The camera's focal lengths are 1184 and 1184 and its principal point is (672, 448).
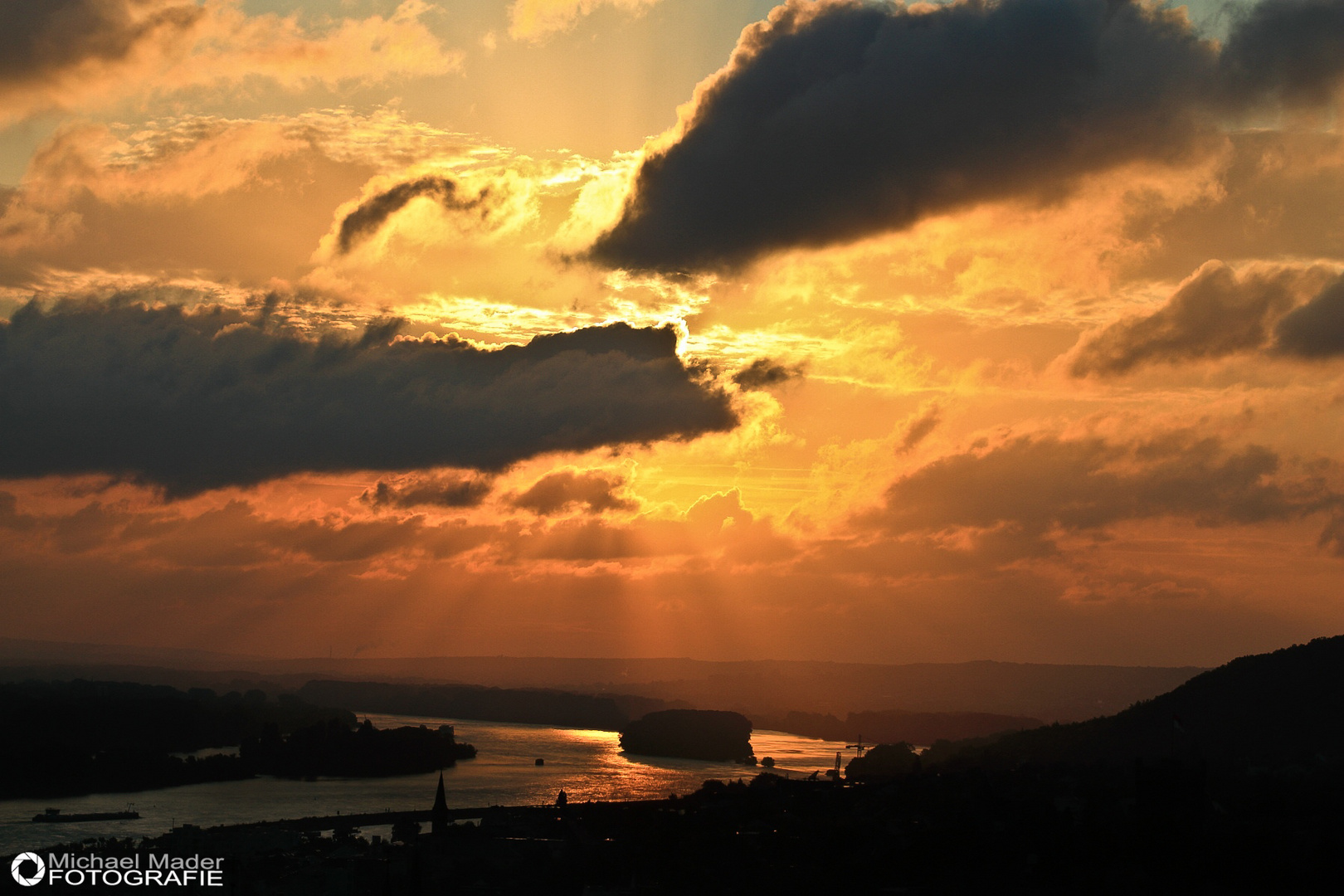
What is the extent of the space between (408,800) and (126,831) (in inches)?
1777

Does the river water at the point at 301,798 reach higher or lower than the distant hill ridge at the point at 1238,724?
lower

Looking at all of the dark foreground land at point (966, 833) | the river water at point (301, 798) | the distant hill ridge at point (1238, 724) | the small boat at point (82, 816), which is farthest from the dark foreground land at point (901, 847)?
the small boat at point (82, 816)

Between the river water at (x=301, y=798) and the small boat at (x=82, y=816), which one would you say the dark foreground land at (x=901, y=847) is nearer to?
the river water at (x=301, y=798)

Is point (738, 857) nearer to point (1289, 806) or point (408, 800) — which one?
point (1289, 806)

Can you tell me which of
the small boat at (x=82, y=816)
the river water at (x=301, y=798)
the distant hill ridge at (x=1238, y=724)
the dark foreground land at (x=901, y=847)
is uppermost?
the distant hill ridge at (x=1238, y=724)

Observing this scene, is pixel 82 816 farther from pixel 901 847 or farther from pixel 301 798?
pixel 901 847

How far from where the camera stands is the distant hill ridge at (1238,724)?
10038cm

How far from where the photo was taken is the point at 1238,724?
109 m

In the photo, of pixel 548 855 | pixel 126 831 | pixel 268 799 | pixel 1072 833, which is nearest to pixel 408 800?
pixel 268 799

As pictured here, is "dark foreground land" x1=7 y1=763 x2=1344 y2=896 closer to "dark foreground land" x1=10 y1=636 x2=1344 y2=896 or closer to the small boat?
"dark foreground land" x1=10 y1=636 x2=1344 y2=896

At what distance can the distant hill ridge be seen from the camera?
10038cm

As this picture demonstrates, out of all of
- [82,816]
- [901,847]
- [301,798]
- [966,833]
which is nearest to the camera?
[966,833]

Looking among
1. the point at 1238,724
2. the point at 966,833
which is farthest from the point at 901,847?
the point at 1238,724

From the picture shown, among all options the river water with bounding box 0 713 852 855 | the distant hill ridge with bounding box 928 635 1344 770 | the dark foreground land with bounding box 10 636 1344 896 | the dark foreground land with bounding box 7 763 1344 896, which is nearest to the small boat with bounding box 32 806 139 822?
the river water with bounding box 0 713 852 855
